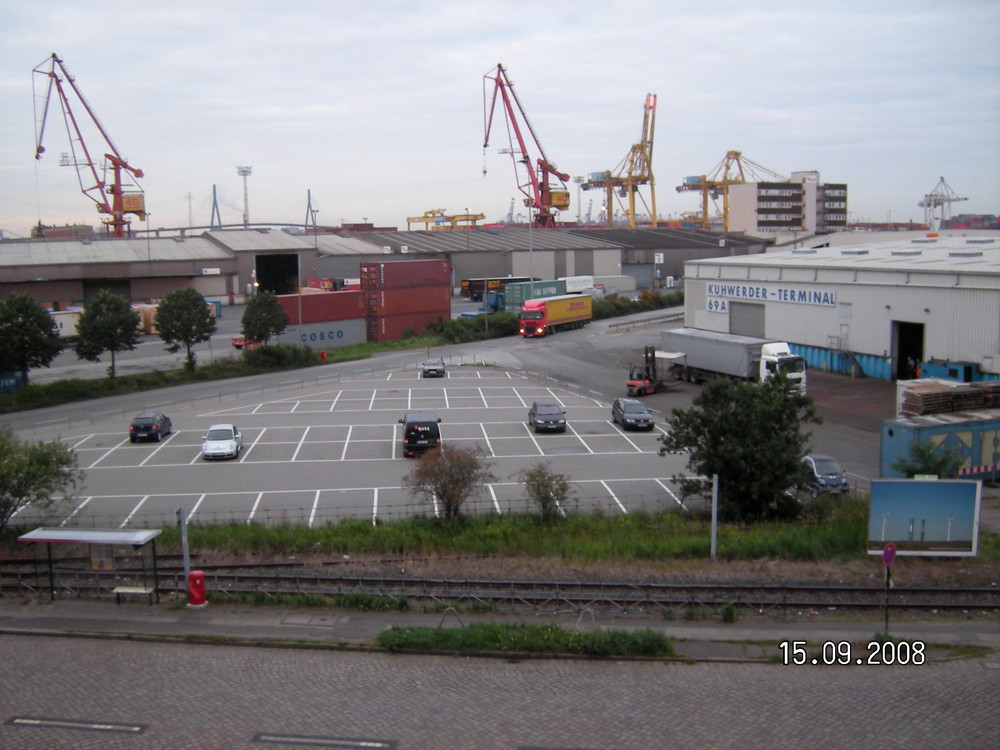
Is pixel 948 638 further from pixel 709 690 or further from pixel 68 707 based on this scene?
pixel 68 707

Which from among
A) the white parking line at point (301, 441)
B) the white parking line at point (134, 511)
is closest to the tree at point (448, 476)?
the white parking line at point (134, 511)

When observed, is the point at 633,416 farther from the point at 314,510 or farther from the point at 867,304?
the point at 867,304

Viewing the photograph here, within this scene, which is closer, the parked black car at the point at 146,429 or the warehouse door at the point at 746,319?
the parked black car at the point at 146,429

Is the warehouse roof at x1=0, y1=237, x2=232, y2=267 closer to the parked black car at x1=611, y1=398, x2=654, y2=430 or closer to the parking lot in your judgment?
the parking lot

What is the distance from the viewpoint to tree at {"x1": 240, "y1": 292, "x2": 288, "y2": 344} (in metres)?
35.8

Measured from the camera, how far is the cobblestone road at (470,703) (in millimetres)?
7949

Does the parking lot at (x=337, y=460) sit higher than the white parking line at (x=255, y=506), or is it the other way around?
the parking lot at (x=337, y=460)

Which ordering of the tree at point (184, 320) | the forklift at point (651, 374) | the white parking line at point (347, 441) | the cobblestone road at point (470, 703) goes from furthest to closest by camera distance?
the tree at point (184, 320)
the forklift at point (651, 374)
the white parking line at point (347, 441)
the cobblestone road at point (470, 703)

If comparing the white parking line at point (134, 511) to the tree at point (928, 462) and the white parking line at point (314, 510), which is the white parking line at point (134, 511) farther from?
the tree at point (928, 462)

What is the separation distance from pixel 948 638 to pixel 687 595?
121 inches

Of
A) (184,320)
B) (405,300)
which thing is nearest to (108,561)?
(184,320)

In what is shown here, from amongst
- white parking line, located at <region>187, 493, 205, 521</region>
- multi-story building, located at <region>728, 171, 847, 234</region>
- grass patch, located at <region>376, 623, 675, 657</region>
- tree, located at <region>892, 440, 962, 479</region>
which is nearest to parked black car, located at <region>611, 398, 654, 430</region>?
tree, located at <region>892, 440, 962, 479</region>

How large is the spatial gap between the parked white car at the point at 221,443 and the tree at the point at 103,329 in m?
12.6

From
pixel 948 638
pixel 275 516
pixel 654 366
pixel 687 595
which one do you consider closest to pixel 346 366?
pixel 654 366
